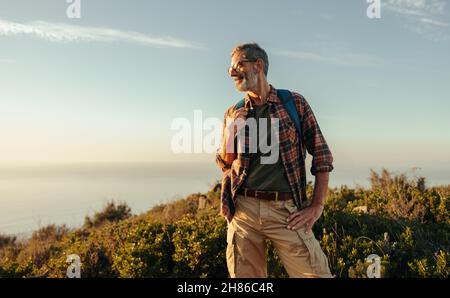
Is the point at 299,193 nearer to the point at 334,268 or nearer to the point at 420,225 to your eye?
the point at 334,268

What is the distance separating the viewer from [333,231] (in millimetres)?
7527

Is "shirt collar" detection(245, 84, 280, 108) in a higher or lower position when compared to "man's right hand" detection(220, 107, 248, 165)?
higher

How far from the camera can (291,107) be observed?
4285mm

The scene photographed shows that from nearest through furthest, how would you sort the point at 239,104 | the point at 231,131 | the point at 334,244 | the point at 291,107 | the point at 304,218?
the point at 304,218
the point at 291,107
the point at 231,131
the point at 239,104
the point at 334,244

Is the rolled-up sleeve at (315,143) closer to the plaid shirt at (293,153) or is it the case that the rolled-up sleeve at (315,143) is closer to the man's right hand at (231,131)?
the plaid shirt at (293,153)

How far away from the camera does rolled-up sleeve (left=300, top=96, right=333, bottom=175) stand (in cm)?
423

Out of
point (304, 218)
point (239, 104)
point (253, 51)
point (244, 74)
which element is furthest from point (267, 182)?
point (253, 51)

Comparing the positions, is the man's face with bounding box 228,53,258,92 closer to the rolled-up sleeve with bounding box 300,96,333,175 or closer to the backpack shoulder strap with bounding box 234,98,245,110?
the backpack shoulder strap with bounding box 234,98,245,110

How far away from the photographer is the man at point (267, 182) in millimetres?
4164

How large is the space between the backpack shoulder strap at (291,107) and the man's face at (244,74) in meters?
0.30

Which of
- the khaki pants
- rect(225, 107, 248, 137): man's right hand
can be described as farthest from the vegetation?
rect(225, 107, 248, 137): man's right hand

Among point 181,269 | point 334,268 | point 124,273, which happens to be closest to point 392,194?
point 334,268

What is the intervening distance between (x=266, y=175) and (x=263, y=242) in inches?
26.9

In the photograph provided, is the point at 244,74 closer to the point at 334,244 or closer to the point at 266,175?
the point at 266,175
